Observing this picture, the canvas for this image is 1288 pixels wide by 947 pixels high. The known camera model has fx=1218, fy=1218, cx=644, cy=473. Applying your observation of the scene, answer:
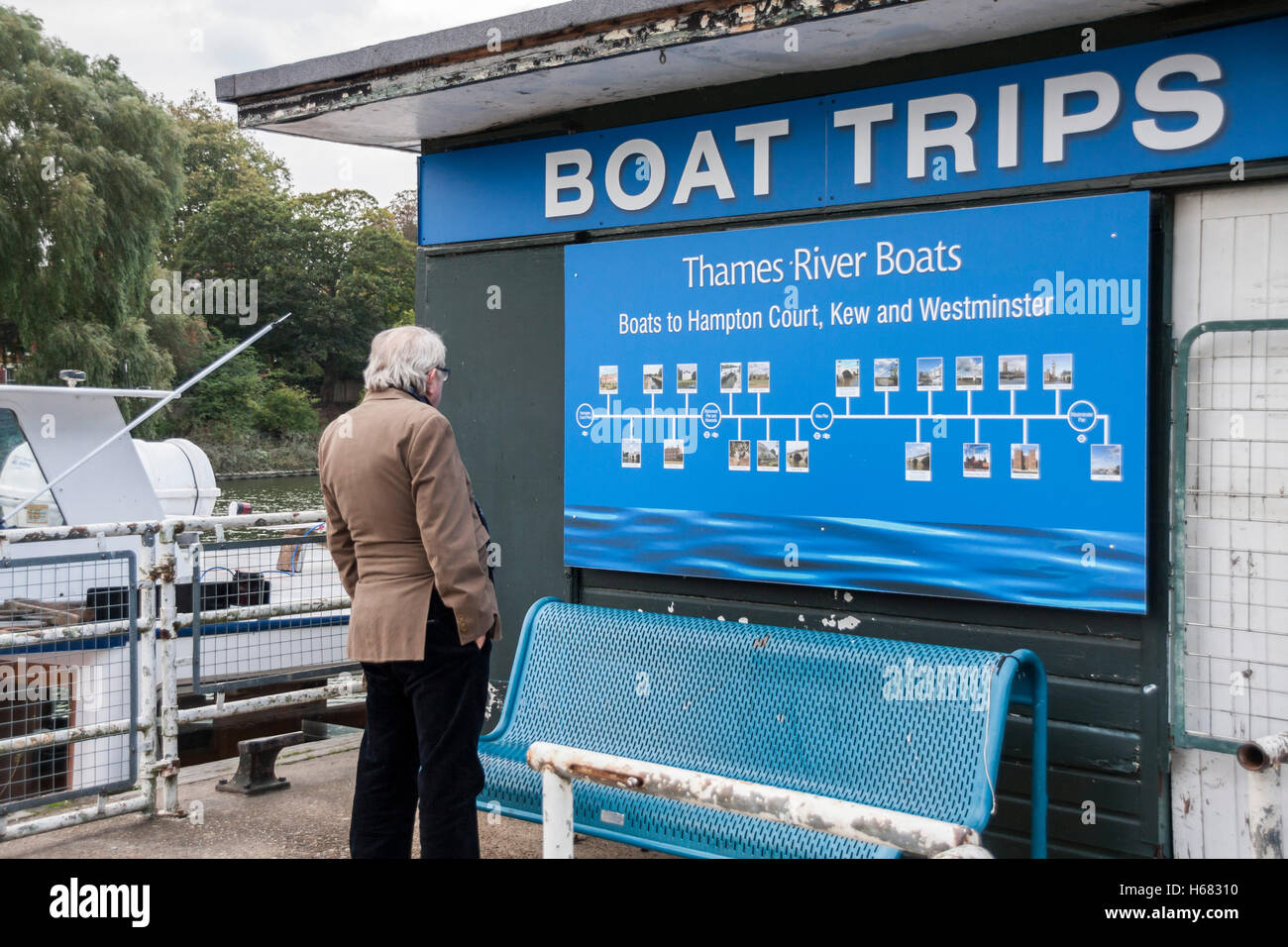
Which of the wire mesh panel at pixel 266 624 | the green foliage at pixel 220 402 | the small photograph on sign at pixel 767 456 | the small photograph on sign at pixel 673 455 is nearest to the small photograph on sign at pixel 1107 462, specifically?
the small photograph on sign at pixel 767 456

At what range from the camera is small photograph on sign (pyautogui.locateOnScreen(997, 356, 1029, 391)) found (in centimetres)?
440

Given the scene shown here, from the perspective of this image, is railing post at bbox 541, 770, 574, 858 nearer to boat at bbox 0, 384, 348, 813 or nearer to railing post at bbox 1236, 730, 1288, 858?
railing post at bbox 1236, 730, 1288, 858

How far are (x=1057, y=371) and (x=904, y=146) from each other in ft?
3.69

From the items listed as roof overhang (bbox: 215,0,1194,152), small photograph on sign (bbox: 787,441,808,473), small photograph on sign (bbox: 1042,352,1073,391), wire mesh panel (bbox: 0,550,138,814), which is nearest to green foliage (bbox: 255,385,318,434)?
wire mesh panel (bbox: 0,550,138,814)

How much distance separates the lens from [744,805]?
11.1 ft

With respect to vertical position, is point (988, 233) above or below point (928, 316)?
above

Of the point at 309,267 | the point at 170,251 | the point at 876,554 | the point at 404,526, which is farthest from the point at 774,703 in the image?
the point at 309,267

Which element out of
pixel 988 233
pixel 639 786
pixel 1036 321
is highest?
pixel 988 233

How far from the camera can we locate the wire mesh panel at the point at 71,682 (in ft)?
18.8

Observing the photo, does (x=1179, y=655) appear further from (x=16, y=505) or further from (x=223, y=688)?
(x=16, y=505)

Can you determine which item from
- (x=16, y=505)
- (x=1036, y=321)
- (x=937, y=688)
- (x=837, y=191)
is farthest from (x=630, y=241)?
(x=16, y=505)

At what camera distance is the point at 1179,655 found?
415 centimetres

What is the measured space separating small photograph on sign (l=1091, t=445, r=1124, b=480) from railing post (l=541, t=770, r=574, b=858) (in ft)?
6.92
